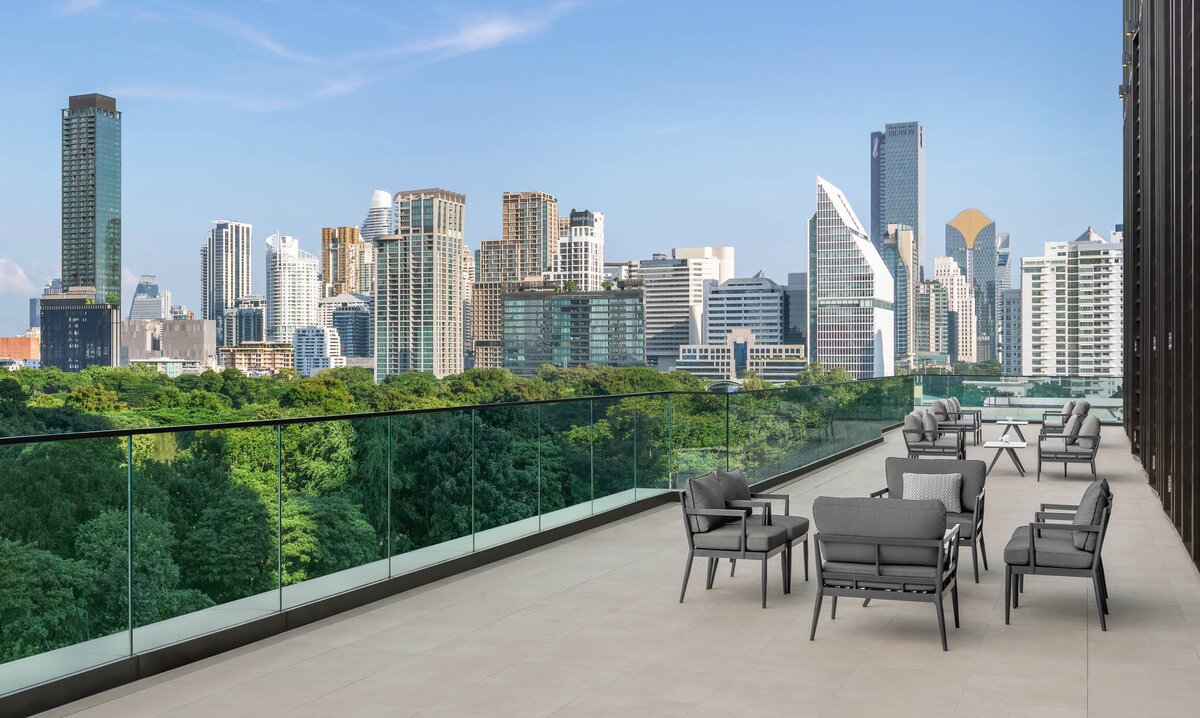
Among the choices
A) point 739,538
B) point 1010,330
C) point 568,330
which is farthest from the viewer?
point 568,330

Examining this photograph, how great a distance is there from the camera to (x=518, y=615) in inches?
266

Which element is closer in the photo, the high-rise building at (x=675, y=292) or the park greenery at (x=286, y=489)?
the park greenery at (x=286, y=489)

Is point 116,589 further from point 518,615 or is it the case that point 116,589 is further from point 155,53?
point 155,53

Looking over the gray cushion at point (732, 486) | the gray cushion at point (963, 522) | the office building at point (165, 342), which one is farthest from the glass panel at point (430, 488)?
the office building at point (165, 342)

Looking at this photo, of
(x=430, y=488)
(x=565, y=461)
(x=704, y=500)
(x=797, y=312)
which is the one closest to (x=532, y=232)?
(x=797, y=312)

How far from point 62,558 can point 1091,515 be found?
5.81 metres

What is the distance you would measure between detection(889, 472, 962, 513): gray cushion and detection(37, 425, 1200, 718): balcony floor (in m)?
0.59

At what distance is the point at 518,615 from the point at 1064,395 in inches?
919

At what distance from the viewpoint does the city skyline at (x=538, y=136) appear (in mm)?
116562

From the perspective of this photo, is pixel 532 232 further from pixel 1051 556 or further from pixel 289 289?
pixel 1051 556

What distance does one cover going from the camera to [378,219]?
158250 millimetres

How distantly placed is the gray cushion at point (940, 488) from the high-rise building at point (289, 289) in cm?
14462

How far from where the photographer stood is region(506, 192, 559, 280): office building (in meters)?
164

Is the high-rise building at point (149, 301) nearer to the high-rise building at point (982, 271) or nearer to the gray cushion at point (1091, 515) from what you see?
the high-rise building at point (982, 271)
